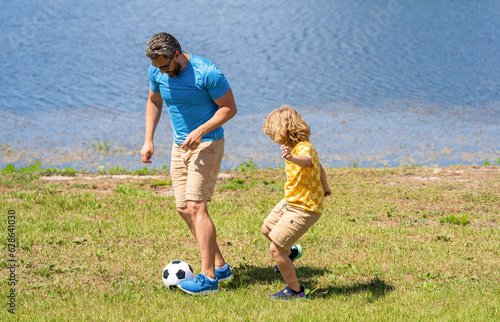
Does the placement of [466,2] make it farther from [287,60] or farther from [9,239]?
[9,239]

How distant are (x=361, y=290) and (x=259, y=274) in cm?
112

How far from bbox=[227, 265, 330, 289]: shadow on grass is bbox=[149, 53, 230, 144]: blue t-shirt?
5.04 ft

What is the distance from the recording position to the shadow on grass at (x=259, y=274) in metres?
5.87

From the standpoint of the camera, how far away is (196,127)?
17.8 feet

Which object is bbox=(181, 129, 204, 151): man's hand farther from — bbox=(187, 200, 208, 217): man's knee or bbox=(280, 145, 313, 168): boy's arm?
bbox=(280, 145, 313, 168): boy's arm

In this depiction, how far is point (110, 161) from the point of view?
44.7 ft

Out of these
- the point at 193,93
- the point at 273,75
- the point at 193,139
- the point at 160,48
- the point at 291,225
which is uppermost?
the point at 273,75

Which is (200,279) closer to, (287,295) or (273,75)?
(287,295)

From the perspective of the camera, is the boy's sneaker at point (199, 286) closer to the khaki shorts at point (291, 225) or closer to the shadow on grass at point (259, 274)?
the shadow on grass at point (259, 274)

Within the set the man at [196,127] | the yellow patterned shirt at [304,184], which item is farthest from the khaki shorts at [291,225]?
the man at [196,127]

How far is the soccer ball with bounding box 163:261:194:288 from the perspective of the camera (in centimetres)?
555

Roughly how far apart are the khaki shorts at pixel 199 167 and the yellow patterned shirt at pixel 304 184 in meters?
0.77

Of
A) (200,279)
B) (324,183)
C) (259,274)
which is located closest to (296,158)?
(324,183)

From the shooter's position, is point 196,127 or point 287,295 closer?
point 287,295
